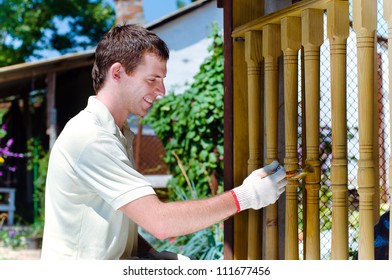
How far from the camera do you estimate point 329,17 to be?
2.12 m

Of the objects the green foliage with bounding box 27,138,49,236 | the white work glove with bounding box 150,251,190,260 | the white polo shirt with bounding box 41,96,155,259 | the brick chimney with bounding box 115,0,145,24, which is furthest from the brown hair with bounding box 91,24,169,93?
the brick chimney with bounding box 115,0,145,24

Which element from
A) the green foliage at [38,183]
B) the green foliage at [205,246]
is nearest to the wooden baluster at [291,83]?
the green foliage at [205,246]

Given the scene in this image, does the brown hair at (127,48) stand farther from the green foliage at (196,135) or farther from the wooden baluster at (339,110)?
the green foliage at (196,135)

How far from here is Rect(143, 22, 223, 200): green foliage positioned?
21.2ft

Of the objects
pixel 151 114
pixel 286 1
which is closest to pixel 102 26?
pixel 151 114

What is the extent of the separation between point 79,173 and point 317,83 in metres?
0.82

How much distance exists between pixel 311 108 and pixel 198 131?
4317 millimetres

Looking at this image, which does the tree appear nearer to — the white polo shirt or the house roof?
the house roof

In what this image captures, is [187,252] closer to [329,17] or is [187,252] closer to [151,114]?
[151,114]

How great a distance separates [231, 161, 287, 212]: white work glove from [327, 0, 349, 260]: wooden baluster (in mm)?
207

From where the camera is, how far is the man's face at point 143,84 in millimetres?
2305

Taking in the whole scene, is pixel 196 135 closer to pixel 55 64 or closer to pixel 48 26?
pixel 55 64

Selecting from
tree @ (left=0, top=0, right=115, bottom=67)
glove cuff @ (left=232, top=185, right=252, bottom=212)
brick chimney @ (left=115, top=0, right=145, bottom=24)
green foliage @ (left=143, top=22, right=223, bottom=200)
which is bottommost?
glove cuff @ (left=232, top=185, right=252, bottom=212)

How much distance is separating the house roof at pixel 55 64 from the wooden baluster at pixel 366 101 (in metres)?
7.19
